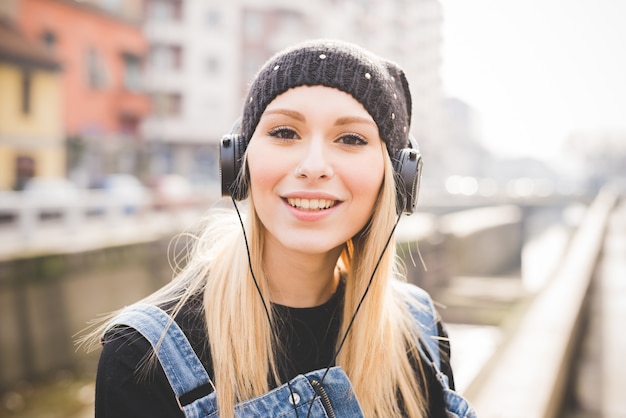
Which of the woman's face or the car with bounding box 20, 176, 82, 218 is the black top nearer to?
the woman's face

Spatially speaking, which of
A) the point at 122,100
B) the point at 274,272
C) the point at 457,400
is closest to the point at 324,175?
the point at 274,272

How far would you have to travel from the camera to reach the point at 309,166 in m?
1.39

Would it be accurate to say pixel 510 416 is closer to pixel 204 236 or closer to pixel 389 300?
pixel 389 300

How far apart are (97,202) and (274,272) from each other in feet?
32.5

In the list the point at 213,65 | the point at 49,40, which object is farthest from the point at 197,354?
the point at 213,65

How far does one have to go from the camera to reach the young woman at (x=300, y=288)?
1252mm

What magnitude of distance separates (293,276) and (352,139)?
0.40m

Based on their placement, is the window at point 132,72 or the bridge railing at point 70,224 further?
the window at point 132,72

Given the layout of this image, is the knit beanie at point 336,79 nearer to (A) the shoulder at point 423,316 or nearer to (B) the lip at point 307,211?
(B) the lip at point 307,211

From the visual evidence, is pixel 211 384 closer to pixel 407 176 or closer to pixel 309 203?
pixel 309 203

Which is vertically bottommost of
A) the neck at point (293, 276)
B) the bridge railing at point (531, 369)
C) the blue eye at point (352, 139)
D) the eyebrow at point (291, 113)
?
the bridge railing at point (531, 369)

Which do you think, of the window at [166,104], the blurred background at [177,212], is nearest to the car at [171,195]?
the blurred background at [177,212]

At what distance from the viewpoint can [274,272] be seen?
1535mm

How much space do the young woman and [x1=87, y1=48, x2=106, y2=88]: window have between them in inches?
922
